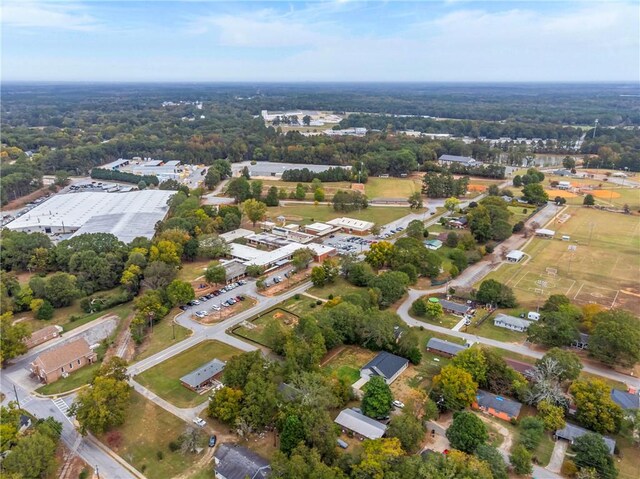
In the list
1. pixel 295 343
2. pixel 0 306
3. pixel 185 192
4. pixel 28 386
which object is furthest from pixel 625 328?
pixel 185 192

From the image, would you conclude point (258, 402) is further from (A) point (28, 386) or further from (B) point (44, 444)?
(A) point (28, 386)

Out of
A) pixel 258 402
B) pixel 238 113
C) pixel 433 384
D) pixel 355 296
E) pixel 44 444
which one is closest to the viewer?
pixel 44 444

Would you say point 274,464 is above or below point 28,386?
above

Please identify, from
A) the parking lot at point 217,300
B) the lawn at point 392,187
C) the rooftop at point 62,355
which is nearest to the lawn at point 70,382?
the rooftop at point 62,355

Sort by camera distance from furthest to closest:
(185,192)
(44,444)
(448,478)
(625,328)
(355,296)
→ (185,192) < (355,296) < (625,328) < (44,444) < (448,478)

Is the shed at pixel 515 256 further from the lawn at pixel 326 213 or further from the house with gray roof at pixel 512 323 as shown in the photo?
the lawn at pixel 326 213

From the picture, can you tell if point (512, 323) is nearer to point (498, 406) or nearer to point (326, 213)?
point (498, 406)

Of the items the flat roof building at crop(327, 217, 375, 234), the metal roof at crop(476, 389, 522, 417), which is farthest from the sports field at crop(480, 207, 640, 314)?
the flat roof building at crop(327, 217, 375, 234)
